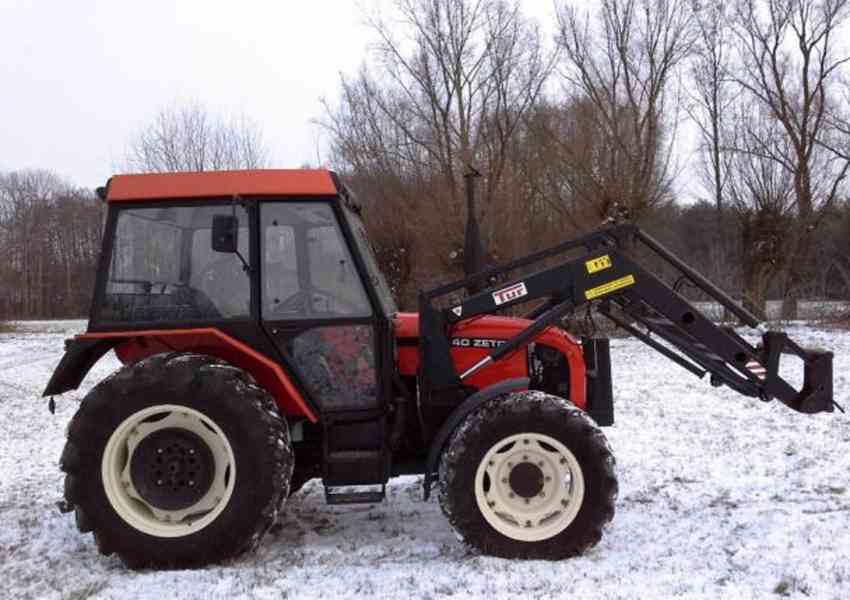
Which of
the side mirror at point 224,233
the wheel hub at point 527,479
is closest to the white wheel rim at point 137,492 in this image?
the side mirror at point 224,233

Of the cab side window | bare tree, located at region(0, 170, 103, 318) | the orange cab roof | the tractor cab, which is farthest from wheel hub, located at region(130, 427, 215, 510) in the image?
bare tree, located at region(0, 170, 103, 318)

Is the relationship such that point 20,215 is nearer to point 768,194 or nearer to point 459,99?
point 459,99

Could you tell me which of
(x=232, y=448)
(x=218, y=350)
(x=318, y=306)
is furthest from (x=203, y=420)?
(x=318, y=306)

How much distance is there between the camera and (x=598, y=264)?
4.20m

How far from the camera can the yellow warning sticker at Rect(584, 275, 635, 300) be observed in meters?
4.19

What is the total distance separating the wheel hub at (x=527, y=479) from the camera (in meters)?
3.93

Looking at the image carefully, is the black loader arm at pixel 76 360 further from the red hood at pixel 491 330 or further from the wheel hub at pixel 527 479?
the wheel hub at pixel 527 479

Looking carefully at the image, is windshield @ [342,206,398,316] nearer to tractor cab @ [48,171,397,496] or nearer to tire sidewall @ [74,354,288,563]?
tractor cab @ [48,171,397,496]

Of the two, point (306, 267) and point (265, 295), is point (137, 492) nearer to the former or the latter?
point (265, 295)

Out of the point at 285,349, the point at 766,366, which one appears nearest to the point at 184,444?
the point at 285,349

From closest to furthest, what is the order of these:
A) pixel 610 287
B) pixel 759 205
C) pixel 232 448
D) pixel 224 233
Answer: pixel 224 233
pixel 232 448
pixel 610 287
pixel 759 205

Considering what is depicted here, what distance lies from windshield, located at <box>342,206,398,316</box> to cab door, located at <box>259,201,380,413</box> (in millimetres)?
114

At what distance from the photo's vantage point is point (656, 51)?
2073cm

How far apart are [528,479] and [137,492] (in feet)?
6.93
